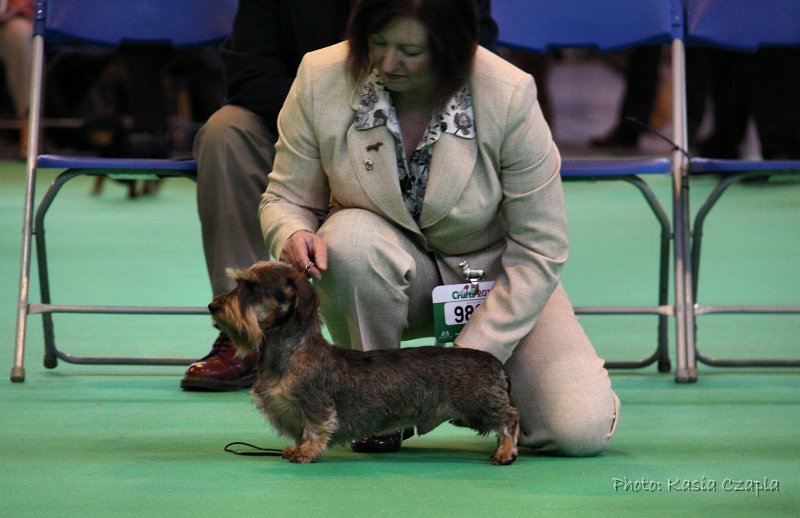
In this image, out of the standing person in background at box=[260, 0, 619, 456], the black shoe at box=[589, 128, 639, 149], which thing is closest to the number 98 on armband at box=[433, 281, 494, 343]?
the standing person in background at box=[260, 0, 619, 456]

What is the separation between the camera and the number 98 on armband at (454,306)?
9.37 ft

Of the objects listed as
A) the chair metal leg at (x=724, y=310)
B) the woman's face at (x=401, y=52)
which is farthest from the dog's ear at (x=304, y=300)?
the chair metal leg at (x=724, y=310)

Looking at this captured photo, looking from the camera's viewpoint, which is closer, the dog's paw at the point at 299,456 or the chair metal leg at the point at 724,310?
the dog's paw at the point at 299,456

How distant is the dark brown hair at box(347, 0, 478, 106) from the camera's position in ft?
8.51

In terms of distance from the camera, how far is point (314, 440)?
2582 millimetres

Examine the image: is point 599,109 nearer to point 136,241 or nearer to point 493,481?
point 136,241

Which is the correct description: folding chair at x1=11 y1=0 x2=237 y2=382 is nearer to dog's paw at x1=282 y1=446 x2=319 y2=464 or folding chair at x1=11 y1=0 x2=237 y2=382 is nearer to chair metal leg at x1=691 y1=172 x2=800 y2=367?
dog's paw at x1=282 y1=446 x2=319 y2=464

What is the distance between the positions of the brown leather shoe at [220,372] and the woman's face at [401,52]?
3.42 feet

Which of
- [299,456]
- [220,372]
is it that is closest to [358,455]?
[299,456]

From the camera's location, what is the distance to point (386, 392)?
2.59 metres

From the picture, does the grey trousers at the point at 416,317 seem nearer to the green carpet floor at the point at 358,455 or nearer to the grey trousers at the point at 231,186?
the green carpet floor at the point at 358,455

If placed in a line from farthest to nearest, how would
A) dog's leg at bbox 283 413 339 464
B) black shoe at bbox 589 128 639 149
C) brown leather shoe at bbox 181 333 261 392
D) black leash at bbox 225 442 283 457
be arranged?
black shoe at bbox 589 128 639 149 < brown leather shoe at bbox 181 333 261 392 < black leash at bbox 225 442 283 457 < dog's leg at bbox 283 413 339 464

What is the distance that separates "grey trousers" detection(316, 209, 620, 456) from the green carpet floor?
0.08 metres

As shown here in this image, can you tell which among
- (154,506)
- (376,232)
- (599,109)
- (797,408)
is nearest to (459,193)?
(376,232)
